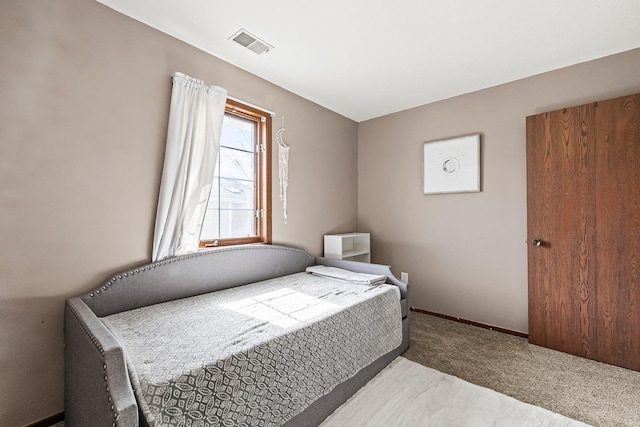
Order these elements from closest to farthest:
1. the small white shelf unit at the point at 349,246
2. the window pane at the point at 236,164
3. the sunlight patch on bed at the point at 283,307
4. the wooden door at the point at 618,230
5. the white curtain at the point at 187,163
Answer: the sunlight patch on bed at the point at 283,307
the white curtain at the point at 187,163
the wooden door at the point at 618,230
the window pane at the point at 236,164
the small white shelf unit at the point at 349,246

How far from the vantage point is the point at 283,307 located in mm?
1789

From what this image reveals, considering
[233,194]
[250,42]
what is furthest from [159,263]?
[250,42]

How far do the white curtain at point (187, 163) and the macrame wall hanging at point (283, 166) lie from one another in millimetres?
678

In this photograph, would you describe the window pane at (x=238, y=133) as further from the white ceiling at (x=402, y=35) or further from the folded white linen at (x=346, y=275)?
the folded white linen at (x=346, y=275)

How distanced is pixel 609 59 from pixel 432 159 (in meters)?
1.51

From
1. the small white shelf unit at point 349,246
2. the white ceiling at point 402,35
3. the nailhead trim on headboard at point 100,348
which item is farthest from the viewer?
the small white shelf unit at point 349,246

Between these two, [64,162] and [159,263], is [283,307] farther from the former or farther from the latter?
[64,162]

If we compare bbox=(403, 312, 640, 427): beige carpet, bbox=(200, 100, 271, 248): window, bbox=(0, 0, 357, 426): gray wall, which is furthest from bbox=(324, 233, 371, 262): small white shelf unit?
bbox=(0, 0, 357, 426): gray wall

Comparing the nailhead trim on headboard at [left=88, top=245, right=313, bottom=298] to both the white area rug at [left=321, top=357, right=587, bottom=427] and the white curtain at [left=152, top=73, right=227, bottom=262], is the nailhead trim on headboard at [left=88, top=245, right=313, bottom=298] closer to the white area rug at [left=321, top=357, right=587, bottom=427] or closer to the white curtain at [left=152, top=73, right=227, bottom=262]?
the white curtain at [left=152, top=73, right=227, bottom=262]

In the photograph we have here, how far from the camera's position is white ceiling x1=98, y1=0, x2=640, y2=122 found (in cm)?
175

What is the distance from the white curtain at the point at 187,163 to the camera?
6.37 feet

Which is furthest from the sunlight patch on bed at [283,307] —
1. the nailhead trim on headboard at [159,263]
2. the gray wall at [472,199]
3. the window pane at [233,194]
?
the gray wall at [472,199]

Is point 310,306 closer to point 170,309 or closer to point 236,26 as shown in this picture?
point 170,309

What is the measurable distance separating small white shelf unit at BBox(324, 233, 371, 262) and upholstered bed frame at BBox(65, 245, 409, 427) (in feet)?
0.70
